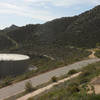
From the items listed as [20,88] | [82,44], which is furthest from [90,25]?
[20,88]

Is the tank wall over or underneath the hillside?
underneath

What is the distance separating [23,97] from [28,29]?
100960 millimetres

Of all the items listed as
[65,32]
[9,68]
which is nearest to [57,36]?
[65,32]

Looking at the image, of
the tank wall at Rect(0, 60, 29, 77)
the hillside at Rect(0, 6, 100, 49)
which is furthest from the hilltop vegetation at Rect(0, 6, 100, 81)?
the tank wall at Rect(0, 60, 29, 77)

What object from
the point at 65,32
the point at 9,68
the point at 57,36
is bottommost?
the point at 9,68

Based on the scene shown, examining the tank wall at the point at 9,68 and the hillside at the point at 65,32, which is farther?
the hillside at the point at 65,32

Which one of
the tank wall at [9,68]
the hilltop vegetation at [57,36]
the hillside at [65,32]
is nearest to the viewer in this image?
the tank wall at [9,68]

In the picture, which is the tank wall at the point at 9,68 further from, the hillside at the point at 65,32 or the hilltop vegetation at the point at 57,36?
the hillside at the point at 65,32

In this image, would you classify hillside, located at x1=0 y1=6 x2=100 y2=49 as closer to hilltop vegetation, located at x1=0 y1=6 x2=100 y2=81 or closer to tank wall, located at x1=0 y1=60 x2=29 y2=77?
hilltop vegetation, located at x1=0 y1=6 x2=100 y2=81

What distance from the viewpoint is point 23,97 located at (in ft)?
51.9

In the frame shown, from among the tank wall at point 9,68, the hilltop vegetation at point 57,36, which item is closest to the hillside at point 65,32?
the hilltop vegetation at point 57,36

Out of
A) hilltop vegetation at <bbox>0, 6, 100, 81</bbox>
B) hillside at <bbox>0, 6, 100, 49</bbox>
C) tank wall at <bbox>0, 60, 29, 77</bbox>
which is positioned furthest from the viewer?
hillside at <bbox>0, 6, 100, 49</bbox>

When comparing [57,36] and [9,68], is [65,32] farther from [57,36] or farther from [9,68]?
[9,68]

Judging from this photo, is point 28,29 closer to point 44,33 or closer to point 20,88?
point 44,33
